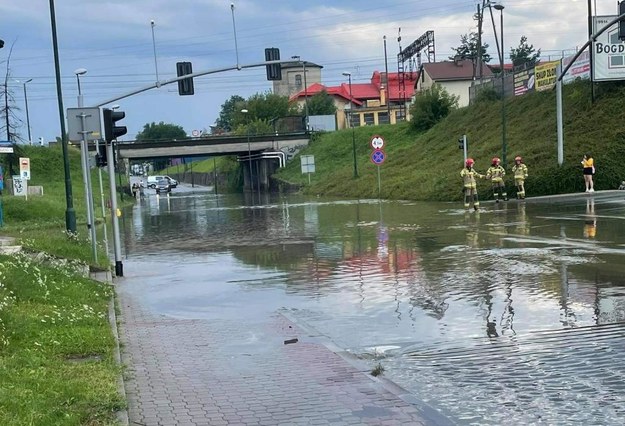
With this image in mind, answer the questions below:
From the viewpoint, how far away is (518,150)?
3966 centimetres

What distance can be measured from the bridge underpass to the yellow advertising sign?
37.4m

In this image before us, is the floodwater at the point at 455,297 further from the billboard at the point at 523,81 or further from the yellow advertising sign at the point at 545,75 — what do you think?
the billboard at the point at 523,81

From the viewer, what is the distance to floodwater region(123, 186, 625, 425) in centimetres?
620

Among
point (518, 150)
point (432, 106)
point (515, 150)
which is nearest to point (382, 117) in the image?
point (432, 106)

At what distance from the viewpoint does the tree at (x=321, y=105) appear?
107 m

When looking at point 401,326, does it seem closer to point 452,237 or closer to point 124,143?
point 452,237

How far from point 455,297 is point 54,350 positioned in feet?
18.3

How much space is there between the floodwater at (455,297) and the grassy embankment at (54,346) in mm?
1509

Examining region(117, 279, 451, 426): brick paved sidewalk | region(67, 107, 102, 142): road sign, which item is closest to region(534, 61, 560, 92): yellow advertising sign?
region(67, 107, 102, 142): road sign

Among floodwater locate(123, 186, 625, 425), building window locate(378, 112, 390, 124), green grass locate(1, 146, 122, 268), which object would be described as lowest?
floodwater locate(123, 186, 625, 425)

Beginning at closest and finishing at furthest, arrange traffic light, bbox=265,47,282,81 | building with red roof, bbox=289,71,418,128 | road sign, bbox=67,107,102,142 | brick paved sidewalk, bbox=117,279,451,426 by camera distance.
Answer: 1. brick paved sidewalk, bbox=117,279,451,426
2. road sign, bbox=67,107,102,142
3. traffic light, bbox=265,47,282,81
4. building with red roof, bbox=289,71,418,128

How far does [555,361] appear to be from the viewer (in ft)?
22.5

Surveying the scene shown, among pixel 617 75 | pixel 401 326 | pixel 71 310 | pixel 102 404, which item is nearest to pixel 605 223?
pixel 401 326

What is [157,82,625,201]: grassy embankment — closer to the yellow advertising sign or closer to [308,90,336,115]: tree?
the yellow advertising sign
